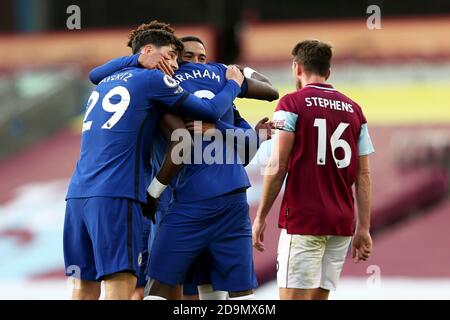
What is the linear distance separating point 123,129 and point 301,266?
1.51 metres

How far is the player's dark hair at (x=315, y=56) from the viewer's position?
6.72m

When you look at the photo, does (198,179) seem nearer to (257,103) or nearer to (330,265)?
(330,265)

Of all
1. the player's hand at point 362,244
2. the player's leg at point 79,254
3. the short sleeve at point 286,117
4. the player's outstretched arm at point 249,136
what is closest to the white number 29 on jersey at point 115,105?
the player's leg at point 79,254

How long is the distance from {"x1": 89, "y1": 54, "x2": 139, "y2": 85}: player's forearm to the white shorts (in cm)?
151

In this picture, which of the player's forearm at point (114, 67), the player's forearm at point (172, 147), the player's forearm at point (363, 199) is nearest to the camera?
the player's forearm at point (172, 147)

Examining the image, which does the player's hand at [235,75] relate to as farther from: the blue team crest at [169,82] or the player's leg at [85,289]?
the player's leg at [85,289]

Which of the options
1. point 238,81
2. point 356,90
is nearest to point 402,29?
point 356,90

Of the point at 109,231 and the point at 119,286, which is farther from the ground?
the point at 109,231

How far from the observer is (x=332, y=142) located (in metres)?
6.55

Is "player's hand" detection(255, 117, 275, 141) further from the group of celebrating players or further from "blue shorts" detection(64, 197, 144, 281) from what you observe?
"blue shorts" detection(64, 197, 144, 281)

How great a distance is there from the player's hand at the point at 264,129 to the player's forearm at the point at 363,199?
2.37ft

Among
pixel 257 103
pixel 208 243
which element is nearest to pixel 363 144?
pixel 208 243

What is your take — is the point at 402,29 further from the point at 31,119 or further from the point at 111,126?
the point at 111,126
